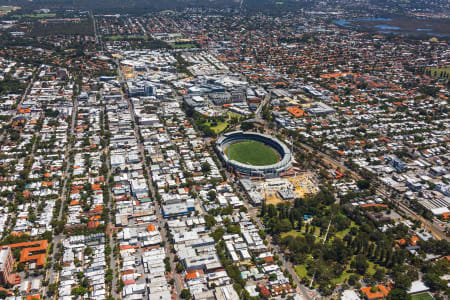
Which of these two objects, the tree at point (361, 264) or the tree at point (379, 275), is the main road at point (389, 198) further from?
the tree at point (361, 264)

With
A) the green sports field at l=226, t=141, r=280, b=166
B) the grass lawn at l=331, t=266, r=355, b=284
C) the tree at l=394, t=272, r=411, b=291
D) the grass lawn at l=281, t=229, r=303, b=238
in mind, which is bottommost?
the grass lawn at l=331, t=266, r=355, b=284

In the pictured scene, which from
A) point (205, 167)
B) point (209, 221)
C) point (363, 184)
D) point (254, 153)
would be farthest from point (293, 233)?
point (254, 153)

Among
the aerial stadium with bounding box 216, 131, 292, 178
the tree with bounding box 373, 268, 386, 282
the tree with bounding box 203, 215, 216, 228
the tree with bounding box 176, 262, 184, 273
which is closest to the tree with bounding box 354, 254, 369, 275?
the tree with bounding box 373, 268, 386, 282

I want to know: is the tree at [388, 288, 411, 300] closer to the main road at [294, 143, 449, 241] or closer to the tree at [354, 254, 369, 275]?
the tree at [354, 254, 369, 275]

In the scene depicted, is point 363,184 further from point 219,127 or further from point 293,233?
point 219,127

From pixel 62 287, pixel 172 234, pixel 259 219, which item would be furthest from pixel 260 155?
pixel 62 287

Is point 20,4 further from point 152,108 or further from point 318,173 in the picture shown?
point 318,173

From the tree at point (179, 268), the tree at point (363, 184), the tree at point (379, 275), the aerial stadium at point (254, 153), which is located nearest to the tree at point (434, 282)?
the tree at point (379, 275)

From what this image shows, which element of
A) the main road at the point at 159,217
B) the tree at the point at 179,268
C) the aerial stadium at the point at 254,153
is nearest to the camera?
the main road at the point at 159,217
